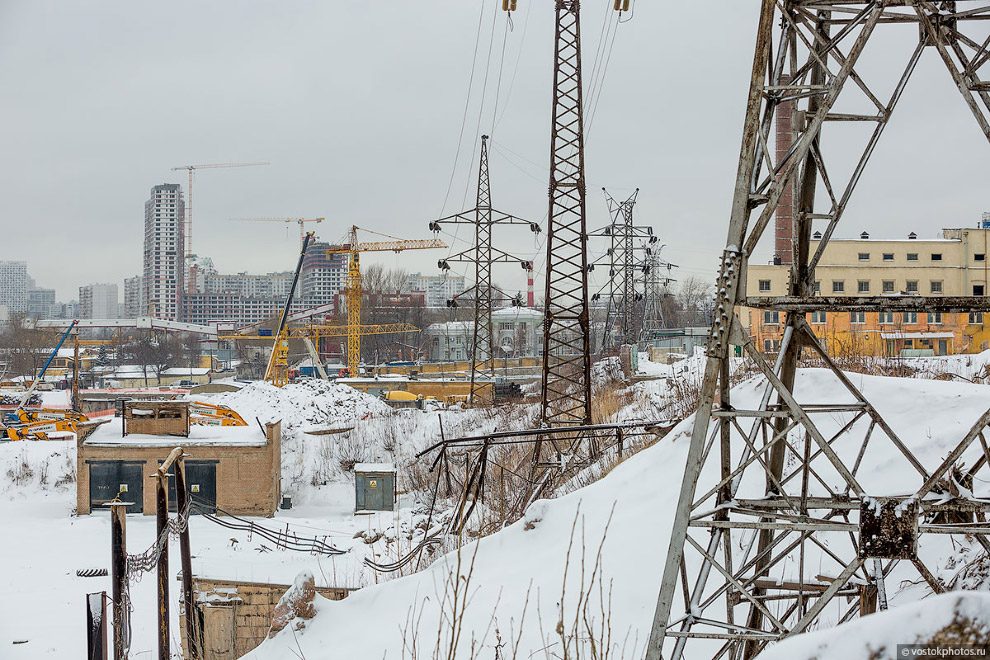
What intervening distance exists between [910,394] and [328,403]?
3120 cm

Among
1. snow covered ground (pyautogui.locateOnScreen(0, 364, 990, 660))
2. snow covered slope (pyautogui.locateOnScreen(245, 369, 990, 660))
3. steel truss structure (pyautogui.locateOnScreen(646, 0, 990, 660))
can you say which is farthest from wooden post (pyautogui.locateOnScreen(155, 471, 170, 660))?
steel truss structure (pyautogui.locateOnScreen(646, 0, 990, 660))

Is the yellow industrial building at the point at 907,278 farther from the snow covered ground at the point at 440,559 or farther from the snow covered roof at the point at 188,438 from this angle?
the snow covered roof at the point at 188,438

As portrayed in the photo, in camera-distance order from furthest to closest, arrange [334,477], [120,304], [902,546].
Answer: [120,304]
[334,477]
[902,546]

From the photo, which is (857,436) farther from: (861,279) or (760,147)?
(861,279)

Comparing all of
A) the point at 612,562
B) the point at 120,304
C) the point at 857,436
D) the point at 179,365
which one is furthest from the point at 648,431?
the point at 120,304

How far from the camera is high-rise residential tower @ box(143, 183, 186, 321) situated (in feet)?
473

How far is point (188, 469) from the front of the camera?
25.6 meters

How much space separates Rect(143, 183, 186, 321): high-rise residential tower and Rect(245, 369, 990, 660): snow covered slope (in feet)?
480

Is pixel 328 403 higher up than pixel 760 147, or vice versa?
pixel 760 147

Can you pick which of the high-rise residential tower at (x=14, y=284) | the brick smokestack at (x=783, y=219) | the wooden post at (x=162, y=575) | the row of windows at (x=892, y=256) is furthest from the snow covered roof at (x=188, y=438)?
the high-rise residential tower at (x=14, y=284)

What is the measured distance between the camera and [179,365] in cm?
8806

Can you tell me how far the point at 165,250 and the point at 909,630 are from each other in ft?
530

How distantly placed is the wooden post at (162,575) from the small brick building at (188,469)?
1613 cm

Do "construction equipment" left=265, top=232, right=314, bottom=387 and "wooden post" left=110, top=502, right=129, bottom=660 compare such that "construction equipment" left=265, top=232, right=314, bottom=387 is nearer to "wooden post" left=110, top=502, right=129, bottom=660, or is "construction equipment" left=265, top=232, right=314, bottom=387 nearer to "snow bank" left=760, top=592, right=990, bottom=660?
"wooden post" left=110, top=502, right=129, bottom=660
